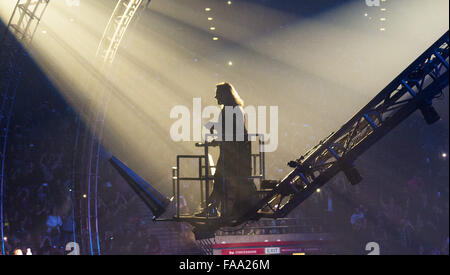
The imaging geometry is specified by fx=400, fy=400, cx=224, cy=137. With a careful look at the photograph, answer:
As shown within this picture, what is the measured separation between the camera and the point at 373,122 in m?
5.49

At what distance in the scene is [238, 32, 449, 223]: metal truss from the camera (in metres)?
5.14

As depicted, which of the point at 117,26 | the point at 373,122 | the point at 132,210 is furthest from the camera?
the point at 132,210

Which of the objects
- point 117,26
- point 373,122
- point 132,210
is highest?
point 117,26

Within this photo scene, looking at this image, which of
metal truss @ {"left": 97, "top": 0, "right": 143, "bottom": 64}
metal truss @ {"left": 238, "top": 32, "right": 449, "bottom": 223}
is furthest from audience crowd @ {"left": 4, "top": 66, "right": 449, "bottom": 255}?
metal truss @ {"left": 238, "top": 32, "right": 449, "bottom": 223}

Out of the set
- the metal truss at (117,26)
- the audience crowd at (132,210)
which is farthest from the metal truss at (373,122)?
the metal truss at (117,26)

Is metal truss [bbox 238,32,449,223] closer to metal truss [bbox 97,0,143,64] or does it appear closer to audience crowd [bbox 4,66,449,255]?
audience crowd [bbox 4,66,449,255]

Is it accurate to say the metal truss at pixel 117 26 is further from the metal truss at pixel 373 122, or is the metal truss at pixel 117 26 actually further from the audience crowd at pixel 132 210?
the metal truss at pixel 373 122

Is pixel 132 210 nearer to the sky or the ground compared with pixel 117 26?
nearer to the ground

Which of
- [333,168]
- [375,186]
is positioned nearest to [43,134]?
[333,168]

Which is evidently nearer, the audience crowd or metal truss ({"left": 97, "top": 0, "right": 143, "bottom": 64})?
metal truss ({"left": 97, "top": 0, "right": 143, "bottom": 64})

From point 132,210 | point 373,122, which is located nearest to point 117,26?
point 132,210

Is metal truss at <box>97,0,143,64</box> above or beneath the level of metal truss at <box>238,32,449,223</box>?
above

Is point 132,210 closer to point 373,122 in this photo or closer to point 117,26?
point 117,26

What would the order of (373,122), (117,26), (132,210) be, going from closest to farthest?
(373,122)
(117,26)
(132,210)
